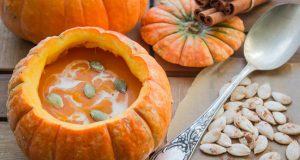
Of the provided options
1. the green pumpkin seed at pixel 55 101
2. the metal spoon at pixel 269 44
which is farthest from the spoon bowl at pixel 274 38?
the green pumpkin seed at pixel 55 101

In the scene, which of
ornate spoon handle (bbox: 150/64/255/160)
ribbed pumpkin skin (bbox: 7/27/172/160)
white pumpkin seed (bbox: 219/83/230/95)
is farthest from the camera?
white pumpkin seed (bbox: 219/83/230/95)

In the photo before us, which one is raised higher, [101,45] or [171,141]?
Result: [101,45]

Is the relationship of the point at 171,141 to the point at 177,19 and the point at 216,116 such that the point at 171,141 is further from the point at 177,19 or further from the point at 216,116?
the point at 177,19

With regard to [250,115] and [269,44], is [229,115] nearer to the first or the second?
[250,115]

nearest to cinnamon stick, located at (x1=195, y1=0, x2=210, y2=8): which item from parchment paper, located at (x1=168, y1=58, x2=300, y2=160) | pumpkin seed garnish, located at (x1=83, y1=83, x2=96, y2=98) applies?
parchment paper, located at (x1=168, y1=58, x2=300, y2=160)

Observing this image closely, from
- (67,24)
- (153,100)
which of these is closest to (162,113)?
(153,100)

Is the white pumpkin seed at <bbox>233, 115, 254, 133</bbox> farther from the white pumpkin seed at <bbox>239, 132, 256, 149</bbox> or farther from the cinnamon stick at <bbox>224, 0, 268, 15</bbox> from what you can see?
the cinnamon stick at <bbox>224, 0, 268, 15</bbox>
